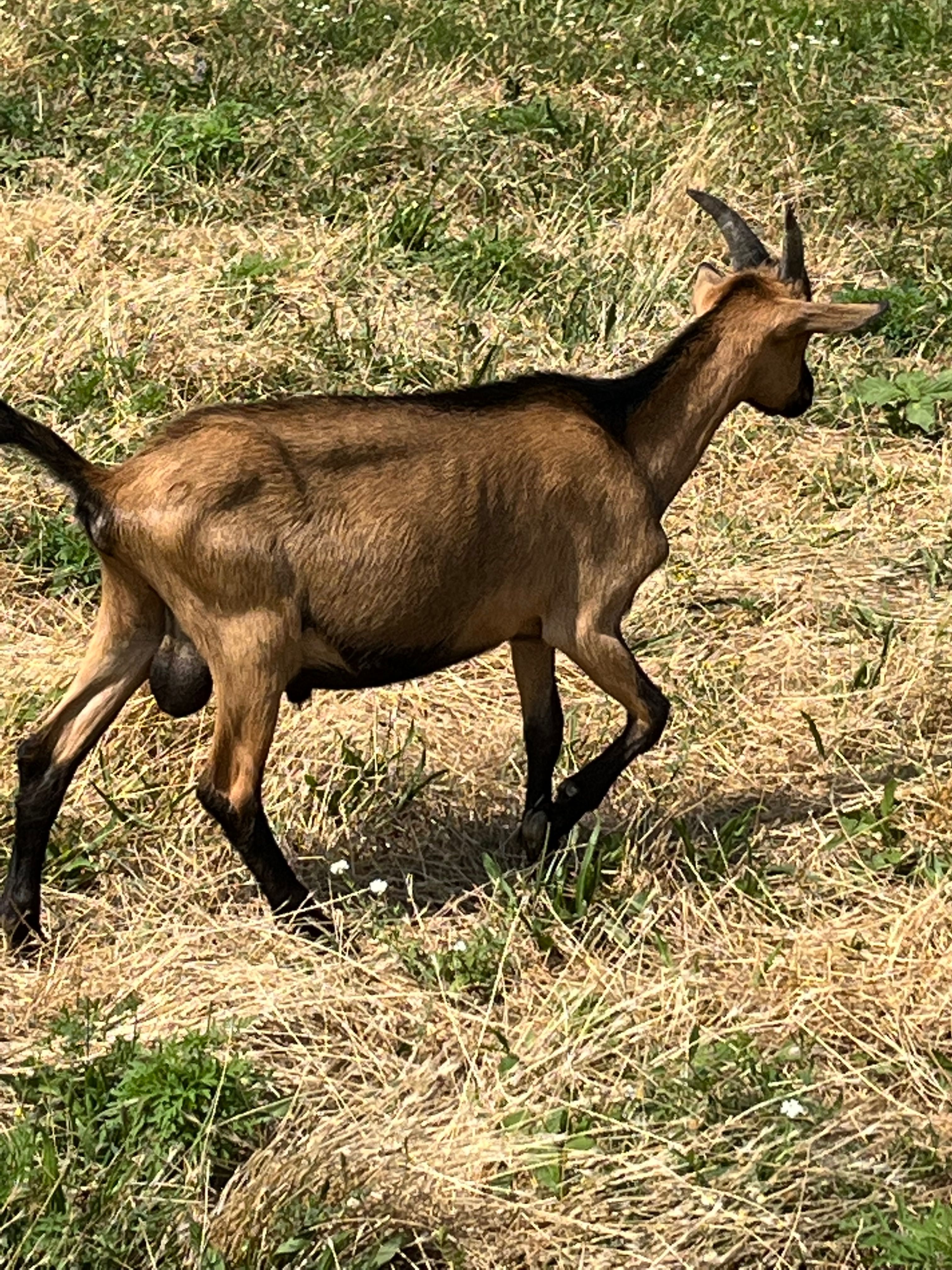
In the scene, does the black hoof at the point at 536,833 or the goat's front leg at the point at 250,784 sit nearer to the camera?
the goat's front leg at the point at 250,784

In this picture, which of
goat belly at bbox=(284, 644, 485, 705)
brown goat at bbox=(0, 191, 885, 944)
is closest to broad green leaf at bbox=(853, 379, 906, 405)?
brown goat at bbox=(0, 191, 885, 944)

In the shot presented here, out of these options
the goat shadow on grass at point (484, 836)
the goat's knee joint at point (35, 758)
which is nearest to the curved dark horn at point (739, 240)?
the goat shadow on grass at point (484, 836)

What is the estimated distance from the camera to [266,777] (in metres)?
6.32

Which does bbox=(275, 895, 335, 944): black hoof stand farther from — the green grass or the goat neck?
the goat neck

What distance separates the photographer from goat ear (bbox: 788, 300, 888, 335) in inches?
242

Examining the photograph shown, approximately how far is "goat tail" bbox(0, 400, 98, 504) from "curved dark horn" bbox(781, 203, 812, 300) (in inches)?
83.9

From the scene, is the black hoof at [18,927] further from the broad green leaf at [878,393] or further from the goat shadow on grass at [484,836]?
the broad green leaf at [878,393]

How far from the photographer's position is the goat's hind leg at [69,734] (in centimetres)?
561

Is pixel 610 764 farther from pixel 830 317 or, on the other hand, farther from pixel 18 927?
pixel 18 927

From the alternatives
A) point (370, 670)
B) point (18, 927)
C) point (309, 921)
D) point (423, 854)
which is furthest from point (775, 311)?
point (18, 927)

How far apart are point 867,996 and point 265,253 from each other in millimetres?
4549

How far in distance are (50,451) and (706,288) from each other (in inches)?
87.7

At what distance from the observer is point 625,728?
6.14 m

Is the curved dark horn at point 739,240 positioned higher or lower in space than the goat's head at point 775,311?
higher
